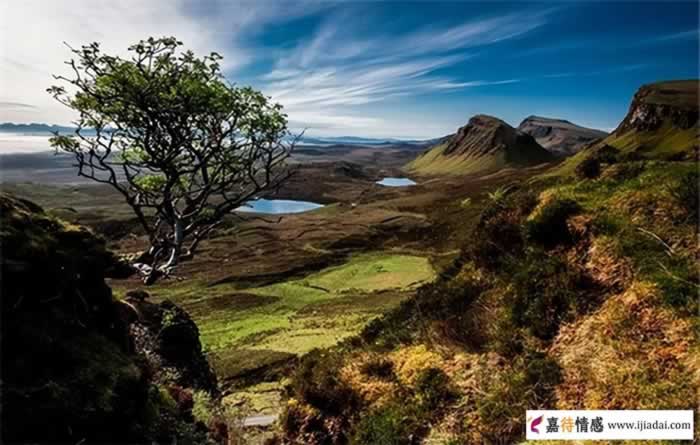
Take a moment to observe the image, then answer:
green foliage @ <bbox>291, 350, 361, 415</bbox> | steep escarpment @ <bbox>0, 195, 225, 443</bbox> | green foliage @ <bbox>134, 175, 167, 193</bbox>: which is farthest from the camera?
green foliage @ <bbox>134, 175, 167, 193</bbox>

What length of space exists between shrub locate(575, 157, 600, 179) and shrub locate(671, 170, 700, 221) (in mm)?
3764

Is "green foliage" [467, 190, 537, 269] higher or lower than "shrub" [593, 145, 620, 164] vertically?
lower

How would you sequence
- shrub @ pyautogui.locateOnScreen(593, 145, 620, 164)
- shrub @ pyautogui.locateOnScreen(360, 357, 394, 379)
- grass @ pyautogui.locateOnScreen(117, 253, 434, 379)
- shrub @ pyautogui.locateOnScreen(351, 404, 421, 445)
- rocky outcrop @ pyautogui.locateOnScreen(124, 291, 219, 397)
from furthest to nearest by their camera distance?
grass @ pyautogui.locateOnScreen(117, 253, 434, 379), rocky outcrop @ pyautogui.locateOnScreen(124, 291, 219, 397), shrub @ pyautogui.locateOnScreen(593, 145, 620, 164), shrub @ pyautogui.locateOnScreen(360, 357, 394, 379), shrub @ pyautogui.locateOnScreen(351, 404, 421, 445)

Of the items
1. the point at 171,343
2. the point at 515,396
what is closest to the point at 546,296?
Result: the point at 515,396

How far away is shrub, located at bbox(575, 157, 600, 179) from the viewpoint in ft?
53.3

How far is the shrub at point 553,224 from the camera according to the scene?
14.6 metres

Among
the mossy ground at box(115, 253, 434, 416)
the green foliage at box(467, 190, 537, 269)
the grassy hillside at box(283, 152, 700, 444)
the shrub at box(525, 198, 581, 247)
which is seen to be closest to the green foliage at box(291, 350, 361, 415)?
the grassy hillside at box(283, 152, 700, 444)

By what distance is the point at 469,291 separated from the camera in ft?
53.1

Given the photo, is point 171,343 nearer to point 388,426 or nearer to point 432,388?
point 388,426

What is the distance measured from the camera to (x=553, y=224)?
14.8m

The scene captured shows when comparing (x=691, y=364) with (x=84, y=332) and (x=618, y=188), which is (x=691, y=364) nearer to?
(x=618, y=188)

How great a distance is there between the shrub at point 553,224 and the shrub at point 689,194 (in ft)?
9.25

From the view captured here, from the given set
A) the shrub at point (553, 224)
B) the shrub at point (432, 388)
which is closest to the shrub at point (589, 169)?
the shrub at point (553, 224)

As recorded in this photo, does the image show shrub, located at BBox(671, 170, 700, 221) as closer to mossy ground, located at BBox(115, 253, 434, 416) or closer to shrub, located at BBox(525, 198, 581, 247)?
shrub, located at BBox(525, 198, 581, 247)
